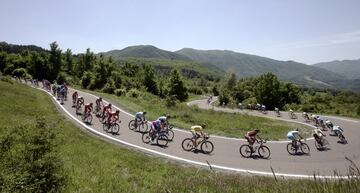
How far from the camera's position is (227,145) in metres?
21.0

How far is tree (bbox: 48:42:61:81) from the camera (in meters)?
93.5

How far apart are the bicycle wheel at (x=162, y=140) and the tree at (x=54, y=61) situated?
80752 millimetres

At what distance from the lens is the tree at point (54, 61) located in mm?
93500

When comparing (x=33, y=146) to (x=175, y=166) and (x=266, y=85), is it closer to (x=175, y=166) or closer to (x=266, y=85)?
(x=175, y=166)

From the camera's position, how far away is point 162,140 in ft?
69.0

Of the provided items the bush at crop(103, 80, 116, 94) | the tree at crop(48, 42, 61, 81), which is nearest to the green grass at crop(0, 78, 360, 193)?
the bush at crop(103, 80, 116, 94)

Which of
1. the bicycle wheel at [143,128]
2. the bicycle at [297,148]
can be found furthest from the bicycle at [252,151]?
the bicycle wheel at [143,128]

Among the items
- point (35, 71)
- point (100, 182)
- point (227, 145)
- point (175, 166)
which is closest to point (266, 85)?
point (35, 71)

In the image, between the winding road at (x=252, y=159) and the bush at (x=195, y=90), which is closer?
the winding road at (x=252, y=159)

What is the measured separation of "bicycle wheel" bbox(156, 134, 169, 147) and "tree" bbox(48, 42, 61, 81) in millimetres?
80752

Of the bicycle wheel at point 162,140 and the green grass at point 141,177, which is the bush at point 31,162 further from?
the bicycle wheel at point 162,140

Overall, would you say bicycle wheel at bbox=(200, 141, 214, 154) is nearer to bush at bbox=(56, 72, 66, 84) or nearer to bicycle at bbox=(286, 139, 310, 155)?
bicycle at bbox=(286, 139, 310, 155)

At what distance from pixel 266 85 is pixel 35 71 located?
69204 millimetres

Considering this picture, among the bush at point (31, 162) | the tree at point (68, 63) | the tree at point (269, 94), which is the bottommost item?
the tree at point (269, 94)
